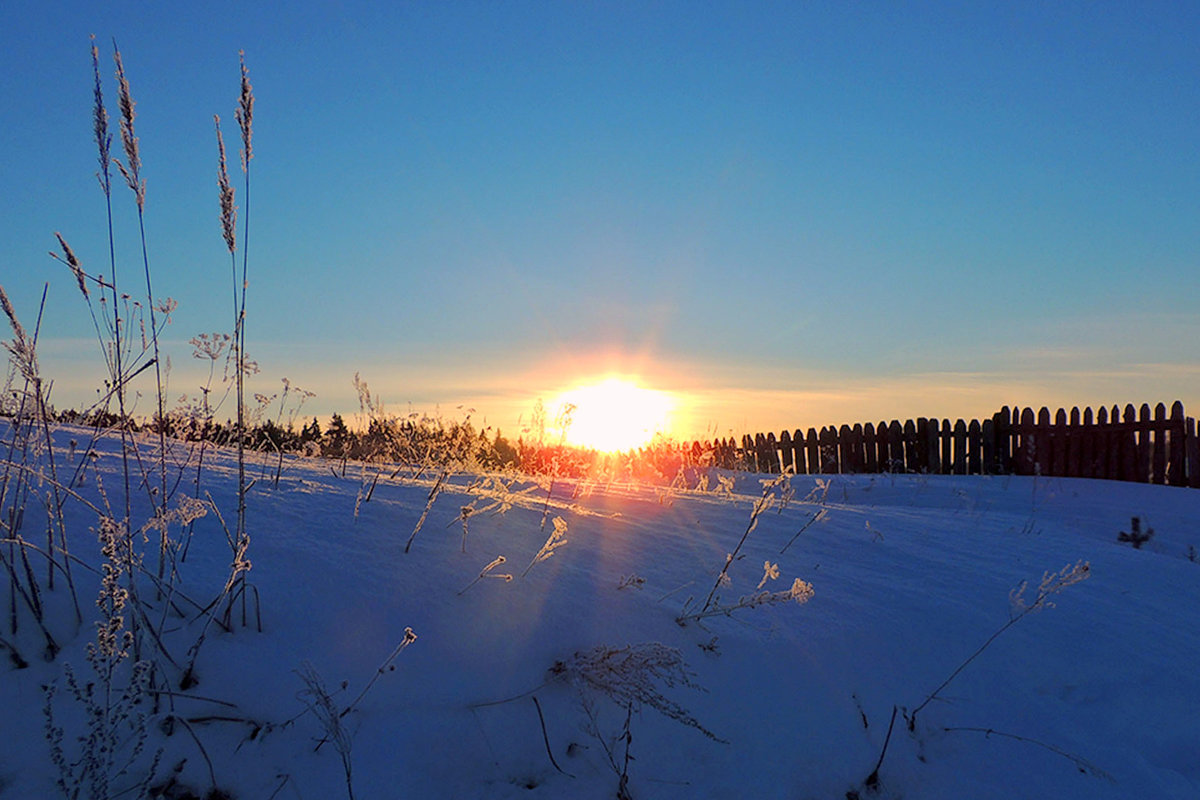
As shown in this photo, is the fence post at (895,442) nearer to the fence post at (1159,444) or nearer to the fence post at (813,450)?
the fence post at (813,450)

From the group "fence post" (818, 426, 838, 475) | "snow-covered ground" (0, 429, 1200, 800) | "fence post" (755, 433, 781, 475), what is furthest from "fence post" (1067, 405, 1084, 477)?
"snow-covered ground" (0, 429, 1200, 800)

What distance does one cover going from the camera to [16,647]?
189cm

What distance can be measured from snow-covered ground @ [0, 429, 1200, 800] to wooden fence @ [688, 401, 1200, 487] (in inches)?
392

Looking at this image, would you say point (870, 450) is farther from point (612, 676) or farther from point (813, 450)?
point (612, 676)

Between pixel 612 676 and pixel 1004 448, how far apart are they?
568 inches

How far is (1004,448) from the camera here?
47.5ft

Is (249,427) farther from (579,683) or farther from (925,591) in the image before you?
(925,591)

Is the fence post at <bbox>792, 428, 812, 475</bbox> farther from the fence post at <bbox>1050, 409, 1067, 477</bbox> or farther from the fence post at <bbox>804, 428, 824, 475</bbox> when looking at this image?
the fence post at <bbox>1050, 409, 1067, 477</bbox>

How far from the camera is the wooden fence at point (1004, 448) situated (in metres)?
12.8

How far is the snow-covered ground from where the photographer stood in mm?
1837

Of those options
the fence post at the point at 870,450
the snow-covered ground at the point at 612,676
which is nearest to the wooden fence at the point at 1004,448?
the fence post at the point at 870,450

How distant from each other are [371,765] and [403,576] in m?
0.76

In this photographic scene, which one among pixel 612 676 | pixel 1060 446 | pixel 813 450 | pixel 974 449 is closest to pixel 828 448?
pixel 813 450

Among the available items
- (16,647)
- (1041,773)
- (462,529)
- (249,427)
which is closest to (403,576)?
(462,529)
